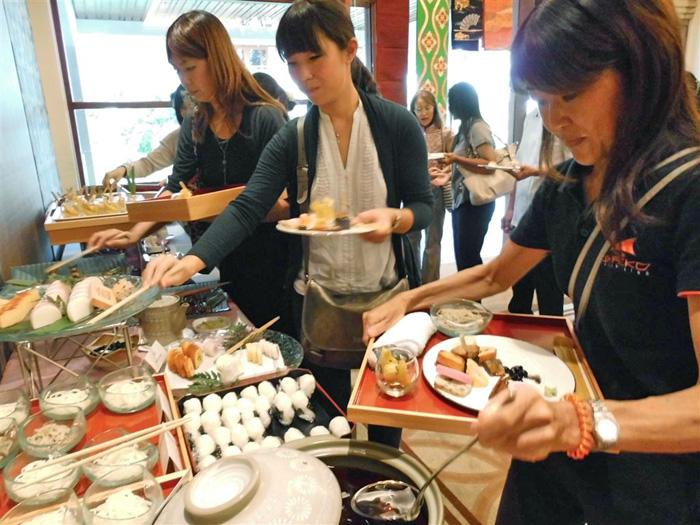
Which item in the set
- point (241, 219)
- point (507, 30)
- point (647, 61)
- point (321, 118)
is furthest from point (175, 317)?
point (507, 30)

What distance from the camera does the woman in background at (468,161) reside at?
328cm

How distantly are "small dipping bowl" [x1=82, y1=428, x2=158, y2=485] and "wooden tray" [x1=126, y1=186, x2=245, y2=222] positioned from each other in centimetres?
70

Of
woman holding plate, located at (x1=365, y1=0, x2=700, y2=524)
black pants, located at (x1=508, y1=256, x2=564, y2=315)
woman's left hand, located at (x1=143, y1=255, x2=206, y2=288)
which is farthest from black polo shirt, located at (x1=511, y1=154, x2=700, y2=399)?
black pants, located at (x1=508, y1=256, x2=564, y2=315)

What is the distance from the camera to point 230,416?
3.50 ft

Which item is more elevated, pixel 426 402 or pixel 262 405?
pixel 426 402

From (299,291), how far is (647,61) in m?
1.09

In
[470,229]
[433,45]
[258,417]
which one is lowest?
[470,229]

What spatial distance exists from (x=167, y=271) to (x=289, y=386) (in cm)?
42

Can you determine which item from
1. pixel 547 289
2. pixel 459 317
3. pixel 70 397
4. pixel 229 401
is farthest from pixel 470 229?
pixel 70 397

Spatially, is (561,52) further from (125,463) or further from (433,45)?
(433,45)

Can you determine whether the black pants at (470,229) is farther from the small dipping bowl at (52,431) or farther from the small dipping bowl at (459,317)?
the small dipping bowl at (52,431)

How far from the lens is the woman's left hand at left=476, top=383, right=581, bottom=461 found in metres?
0.59

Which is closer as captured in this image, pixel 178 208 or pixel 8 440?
pixel 8 440

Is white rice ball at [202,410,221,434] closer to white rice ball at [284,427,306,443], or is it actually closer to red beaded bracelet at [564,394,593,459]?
white rice ball at [284,427,306,443]
